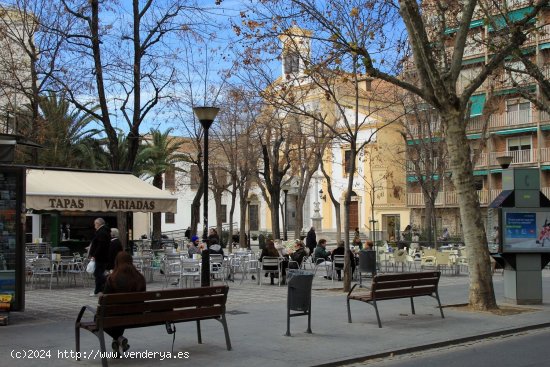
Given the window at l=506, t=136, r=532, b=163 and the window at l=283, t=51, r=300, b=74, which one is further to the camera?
the window at l=506, t=136, r=532, b=163

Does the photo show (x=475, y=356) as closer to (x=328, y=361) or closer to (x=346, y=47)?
(x=328, y=361)

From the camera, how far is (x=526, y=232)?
14.3 meters

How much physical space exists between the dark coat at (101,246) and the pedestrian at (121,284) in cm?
681

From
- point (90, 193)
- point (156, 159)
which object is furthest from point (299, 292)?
point (156, 159)

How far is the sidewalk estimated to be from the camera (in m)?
8.54

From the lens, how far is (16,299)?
37.6ft

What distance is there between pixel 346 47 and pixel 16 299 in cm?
785

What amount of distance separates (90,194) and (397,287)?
9.25m

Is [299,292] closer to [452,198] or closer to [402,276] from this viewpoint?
[402,276]

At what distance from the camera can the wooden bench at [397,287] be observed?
11.0 metres

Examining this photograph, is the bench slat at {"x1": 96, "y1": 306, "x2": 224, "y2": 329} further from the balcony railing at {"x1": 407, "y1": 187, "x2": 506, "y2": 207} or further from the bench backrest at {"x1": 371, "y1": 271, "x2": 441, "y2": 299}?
the balcony railing at {"x1": 407, "y1": 187, "x2": 506, "y2": 207}

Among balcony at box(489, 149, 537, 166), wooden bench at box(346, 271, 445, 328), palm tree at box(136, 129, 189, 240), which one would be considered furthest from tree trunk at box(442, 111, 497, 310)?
balcony at box(489, 149, 537, 166)

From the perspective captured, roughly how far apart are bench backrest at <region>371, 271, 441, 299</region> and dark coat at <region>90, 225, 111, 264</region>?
22.0ft

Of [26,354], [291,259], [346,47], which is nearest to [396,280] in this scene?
[346,47]
